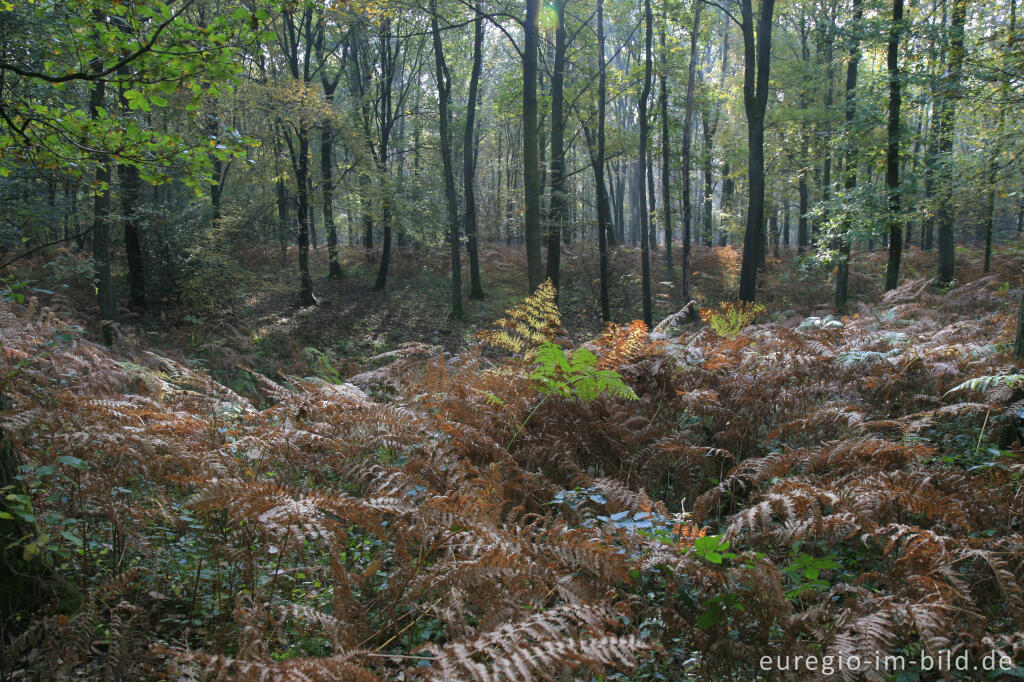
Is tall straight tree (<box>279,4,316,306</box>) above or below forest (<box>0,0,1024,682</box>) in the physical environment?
above

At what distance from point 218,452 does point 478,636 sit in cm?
207

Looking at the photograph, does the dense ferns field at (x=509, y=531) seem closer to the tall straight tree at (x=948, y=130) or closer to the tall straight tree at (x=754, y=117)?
the tall straight tree at (x=948, y=130)

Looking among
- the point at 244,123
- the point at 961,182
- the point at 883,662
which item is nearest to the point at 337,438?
the point at 883,662

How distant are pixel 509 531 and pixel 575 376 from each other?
1.79 metres

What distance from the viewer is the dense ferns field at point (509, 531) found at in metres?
2.08

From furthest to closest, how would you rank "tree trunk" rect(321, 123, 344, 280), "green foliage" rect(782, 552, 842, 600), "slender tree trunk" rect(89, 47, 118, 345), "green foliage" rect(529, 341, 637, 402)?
1. "tree trunk" rect(321, 123, 344, 280)
2. "slender tree trunk" rect(89, 47, 118, 345)
3. "green foliage" rect(529, 341, 637, 402)
4. "green foliage" rect(782, 552, 842, 600)

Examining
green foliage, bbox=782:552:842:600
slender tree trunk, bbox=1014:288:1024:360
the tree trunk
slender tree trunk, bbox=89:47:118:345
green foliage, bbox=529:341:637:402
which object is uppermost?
the tree trunk

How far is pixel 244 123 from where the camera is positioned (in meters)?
18.1

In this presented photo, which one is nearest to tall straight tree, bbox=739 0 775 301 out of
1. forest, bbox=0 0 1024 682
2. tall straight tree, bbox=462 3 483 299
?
forest, bbox=0 0 1024 682

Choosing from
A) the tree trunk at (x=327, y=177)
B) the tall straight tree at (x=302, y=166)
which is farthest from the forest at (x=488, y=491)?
the tree trunk at (x=327, y=177)

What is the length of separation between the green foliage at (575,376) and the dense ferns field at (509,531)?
0.09 ft

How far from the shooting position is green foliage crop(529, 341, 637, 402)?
4.23 metres

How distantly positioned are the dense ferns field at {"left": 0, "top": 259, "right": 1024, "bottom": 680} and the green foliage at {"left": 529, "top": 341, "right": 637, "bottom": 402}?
0.09ft

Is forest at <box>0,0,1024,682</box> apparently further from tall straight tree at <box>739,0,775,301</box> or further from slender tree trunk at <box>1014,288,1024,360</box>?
tall straight tree at <box>739,0,775,301</box>
